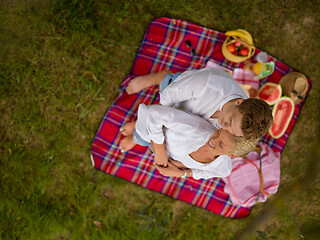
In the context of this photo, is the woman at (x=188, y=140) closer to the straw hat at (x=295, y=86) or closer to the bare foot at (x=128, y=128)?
the bare foot at (x=128, y=128)

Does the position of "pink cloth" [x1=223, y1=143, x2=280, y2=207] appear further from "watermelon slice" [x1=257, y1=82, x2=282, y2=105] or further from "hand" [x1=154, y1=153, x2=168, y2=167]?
"hand" [x1=154, y1=153, x2=168, y2=167]

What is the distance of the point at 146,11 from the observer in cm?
362

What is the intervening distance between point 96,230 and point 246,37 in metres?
3.48

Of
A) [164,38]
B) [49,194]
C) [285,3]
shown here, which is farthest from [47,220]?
[285,3]

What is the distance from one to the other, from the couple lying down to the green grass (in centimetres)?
129

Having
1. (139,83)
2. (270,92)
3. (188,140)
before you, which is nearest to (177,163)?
(188,140)

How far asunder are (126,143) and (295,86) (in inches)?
101

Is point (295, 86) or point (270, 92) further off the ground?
point (295, 86)

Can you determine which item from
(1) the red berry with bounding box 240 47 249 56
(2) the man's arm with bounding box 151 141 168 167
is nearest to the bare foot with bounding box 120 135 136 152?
(2) the man's arm with bounding box 151 141 168 167

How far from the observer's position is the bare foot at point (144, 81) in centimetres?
334

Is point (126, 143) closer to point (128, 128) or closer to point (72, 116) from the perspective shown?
point (128, 128)

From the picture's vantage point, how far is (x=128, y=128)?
130 inches

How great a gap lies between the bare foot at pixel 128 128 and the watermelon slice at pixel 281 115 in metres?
2.06

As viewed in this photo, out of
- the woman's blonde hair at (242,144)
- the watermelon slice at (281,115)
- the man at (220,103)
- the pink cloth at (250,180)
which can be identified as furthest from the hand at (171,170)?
the watermelon slice at (281,115)
